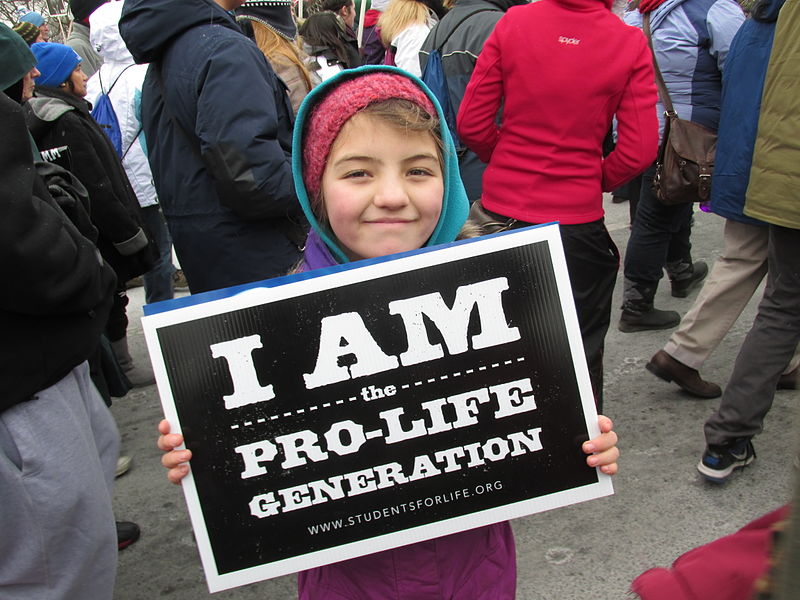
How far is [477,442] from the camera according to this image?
1373 millimetres

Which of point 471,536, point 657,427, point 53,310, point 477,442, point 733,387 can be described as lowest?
point 657,427

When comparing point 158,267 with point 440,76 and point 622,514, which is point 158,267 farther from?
point 622,514

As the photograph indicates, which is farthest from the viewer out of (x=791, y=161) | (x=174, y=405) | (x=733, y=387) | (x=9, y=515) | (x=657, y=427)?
(x=657, y=427)

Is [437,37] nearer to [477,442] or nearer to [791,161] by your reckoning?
[791,161]

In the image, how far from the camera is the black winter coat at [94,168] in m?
3.26

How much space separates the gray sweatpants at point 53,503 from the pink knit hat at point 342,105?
2.99 ft

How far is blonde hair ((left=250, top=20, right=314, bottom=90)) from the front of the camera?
3.45m

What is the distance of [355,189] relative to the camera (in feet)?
4.81

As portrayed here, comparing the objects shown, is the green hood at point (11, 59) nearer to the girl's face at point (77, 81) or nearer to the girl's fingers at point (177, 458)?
the girl's fingers at point (177, 458)

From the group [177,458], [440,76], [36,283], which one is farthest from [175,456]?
[440,76]

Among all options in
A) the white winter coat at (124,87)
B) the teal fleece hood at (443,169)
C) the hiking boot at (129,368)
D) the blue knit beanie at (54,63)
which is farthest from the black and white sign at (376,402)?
the white winter coat at (124,87)

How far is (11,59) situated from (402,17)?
3.45 m

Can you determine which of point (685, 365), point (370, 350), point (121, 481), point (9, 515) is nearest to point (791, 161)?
point (685, 365)

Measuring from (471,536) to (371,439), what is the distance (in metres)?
0.37
